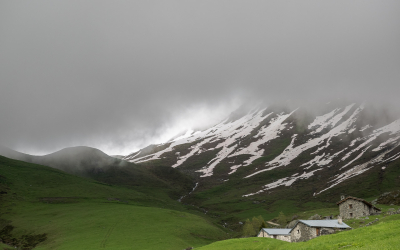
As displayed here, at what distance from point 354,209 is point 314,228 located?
28294 millimetres

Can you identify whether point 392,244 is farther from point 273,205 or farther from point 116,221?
point 273,205

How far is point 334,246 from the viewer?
25.5 meters

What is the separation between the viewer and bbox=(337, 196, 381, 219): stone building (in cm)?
7288

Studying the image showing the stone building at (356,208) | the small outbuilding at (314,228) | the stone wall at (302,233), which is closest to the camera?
the small outbuilding at (314,228)

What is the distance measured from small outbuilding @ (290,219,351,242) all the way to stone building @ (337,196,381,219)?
72.6ft

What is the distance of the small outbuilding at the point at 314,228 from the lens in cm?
5391

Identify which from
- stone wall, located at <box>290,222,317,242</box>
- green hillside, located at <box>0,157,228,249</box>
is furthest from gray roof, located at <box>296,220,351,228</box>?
green hillside, located at <box>0,157,228,249</box>

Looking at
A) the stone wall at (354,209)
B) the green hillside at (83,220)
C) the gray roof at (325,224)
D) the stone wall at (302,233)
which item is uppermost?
the stone wall at (354,209)

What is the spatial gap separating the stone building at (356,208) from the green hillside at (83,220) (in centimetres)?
4103

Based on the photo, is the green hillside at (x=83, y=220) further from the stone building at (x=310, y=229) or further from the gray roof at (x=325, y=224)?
the gray roof at (x=325, y=224)

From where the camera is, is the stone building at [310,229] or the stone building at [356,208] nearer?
the stone building at [310,229]

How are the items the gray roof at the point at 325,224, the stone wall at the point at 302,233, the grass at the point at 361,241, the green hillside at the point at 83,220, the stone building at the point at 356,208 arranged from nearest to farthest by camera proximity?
the grass at the point at 361,241 → the gray roof at the point at 325,224 → the stone wall at the point at 302,233 → the stone building at the point at 356,208 → the green hillside at the point at 83,220

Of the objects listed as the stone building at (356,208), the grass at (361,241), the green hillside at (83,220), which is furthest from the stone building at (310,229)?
the green hillside at (83,220)

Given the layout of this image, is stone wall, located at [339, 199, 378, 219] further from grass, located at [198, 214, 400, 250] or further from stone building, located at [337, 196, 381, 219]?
grass, located at [198, 214, 400, 250]
